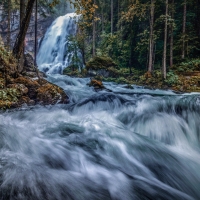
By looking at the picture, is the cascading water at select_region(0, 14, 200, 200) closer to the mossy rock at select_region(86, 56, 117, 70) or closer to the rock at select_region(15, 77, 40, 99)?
the rock at select_region(15, 77, 40, 99)

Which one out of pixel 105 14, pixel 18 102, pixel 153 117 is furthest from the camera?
pixel 105 14

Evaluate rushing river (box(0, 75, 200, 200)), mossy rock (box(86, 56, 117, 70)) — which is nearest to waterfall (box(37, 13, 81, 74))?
mossy rock (box(86, 56, 117, 70))

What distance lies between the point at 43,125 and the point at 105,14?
A: 28032 mm

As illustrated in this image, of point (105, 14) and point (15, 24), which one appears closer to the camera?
A: point (105, 14)

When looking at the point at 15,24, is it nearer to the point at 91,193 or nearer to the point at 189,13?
the point at 189,13

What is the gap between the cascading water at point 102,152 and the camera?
2.18 metres

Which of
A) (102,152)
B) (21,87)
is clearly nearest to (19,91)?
(21,87)

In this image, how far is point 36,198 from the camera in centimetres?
180

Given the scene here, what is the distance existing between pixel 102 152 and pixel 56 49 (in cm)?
2924

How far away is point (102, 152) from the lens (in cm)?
370

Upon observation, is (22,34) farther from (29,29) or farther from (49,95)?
(29,29)

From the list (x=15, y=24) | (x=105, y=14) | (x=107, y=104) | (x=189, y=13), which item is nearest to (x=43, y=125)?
(x=107, y=104)

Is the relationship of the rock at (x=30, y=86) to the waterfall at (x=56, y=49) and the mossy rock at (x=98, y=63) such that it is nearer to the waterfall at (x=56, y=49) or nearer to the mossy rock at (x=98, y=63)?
the mossy rock at (x=98, y=63)

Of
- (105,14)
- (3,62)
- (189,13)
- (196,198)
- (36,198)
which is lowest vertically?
(196,198)
